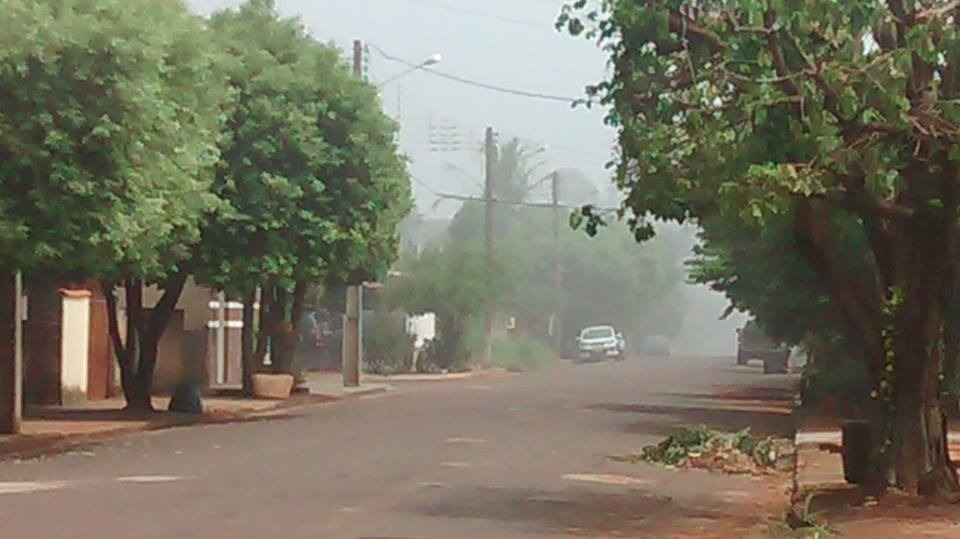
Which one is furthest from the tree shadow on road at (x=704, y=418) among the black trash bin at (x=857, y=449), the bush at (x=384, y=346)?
the bush at (x=384, y=346)

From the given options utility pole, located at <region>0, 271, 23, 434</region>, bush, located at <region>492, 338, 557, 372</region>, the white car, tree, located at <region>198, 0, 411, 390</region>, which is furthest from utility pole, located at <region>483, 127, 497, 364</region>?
utility pole, located at <region>0, 271, 23, 434</region>

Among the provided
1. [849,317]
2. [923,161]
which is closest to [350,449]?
[849,317]

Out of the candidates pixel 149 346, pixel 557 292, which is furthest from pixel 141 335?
pixel 557 292

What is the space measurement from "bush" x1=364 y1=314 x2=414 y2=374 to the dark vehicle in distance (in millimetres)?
13947

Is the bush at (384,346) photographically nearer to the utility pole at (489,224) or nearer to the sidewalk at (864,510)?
the utility pole at (489,224)

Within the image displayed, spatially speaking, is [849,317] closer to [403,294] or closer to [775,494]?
[775,494]

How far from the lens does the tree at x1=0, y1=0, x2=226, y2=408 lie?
23.9 metres

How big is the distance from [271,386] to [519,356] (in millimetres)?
39773

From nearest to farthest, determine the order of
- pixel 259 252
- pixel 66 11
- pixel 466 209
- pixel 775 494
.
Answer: pixel 775 494 → pixel 66 11 → pixel 259 252 → pixel 466 209

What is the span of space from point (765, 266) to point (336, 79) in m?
9.81

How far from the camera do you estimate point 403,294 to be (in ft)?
239

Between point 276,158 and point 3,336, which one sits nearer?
point 3,336

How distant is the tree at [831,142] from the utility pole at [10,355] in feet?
47.0

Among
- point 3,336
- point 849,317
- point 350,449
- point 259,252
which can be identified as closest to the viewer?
point 849,317
